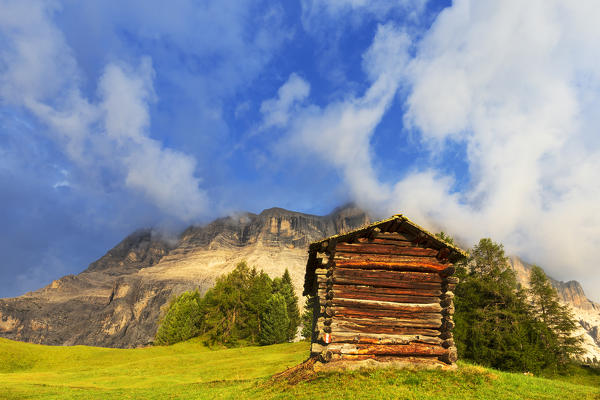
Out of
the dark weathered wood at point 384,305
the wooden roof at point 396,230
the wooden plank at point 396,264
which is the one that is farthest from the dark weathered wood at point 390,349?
the wooden roof at point 396,230

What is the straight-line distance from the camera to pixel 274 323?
56250mm

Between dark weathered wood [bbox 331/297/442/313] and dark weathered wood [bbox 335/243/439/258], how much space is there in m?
2.23

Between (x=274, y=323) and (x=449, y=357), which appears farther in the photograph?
(x=274, y=323)

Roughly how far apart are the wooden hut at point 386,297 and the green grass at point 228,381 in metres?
0.93

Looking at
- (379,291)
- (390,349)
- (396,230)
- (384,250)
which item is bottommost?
(390,349)

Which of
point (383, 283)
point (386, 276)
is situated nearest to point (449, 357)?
point (383, 283)

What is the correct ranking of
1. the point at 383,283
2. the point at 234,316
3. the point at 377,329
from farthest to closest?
the point at 234,316
the point at 383,283
the point at 377,329

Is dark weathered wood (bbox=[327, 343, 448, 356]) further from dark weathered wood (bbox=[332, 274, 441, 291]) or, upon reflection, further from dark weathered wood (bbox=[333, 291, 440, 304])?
dark weathered wood (bbox=[332, 274, 441, 291])

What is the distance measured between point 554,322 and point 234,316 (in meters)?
47.2

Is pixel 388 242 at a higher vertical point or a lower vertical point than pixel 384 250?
higher

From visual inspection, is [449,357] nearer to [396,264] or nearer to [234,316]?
[396,264]

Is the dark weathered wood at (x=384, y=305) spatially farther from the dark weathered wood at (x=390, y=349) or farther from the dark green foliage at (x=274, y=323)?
the dark green foliage at (x=274, y=323)

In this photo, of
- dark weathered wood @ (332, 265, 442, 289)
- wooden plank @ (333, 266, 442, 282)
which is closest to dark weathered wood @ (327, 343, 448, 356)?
dark weathered wood @ (332, 265, 442, 289)

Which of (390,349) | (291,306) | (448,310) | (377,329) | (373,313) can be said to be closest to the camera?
(390,349)
